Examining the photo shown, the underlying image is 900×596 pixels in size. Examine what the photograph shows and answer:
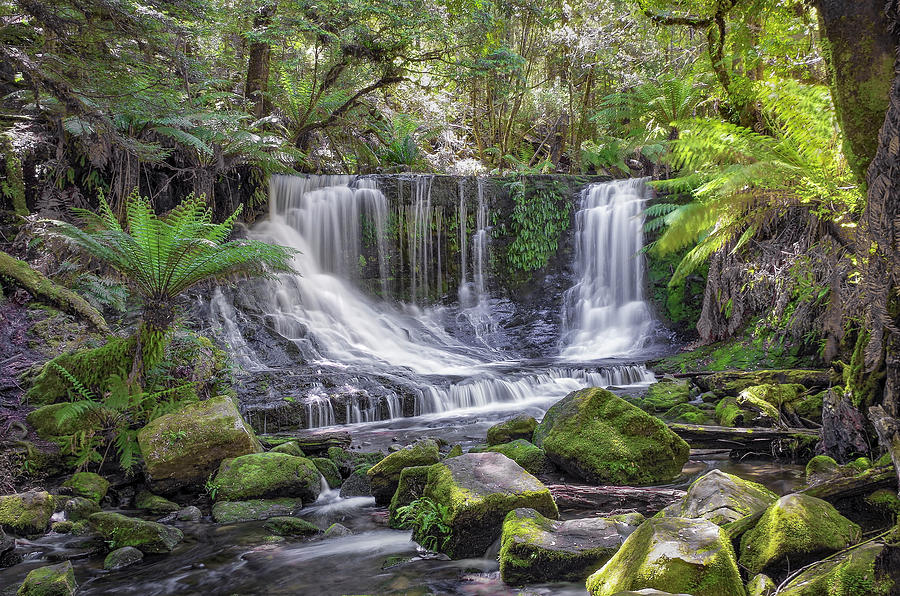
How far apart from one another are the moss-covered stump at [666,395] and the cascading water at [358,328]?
111 centimetres

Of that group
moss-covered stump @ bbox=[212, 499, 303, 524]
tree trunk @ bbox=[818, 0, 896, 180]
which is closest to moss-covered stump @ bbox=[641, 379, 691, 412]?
moss-covered stump @ bbox=[212, 499, 303, 524]

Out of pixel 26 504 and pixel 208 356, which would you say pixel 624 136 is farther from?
pixel 26 504

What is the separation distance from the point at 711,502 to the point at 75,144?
33.4 feet

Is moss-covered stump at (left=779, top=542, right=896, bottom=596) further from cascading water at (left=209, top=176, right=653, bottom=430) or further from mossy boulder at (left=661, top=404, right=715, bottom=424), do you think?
cascading water at (left=209, top=176, right=653, bottom=430)

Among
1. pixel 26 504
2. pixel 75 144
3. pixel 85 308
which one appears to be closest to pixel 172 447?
pixel 26 504

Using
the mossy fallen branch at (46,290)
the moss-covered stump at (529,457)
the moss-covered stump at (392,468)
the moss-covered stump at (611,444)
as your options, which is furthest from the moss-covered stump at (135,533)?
the mossy fallen branch at (46,290)

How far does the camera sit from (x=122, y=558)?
131 inches

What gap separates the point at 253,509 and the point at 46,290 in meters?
4.60

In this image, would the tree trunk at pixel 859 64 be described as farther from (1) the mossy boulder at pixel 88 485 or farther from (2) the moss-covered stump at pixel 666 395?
(1) the mossy boulder at pixel 88 485

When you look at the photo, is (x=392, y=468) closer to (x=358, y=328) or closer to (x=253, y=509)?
(x=253, y=509)

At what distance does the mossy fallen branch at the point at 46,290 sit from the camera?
6590 mm

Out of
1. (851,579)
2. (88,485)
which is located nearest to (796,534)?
(851,579)

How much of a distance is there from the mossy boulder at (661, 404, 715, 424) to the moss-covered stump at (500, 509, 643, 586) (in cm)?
309

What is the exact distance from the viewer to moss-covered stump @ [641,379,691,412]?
6539mm
